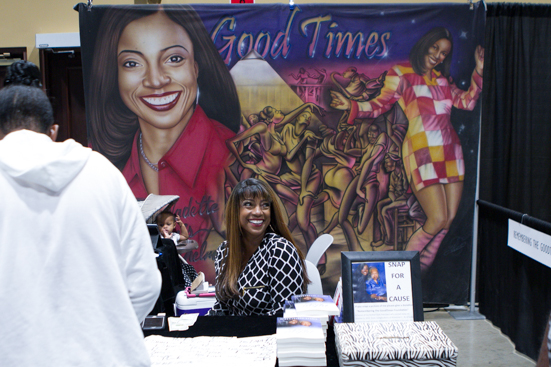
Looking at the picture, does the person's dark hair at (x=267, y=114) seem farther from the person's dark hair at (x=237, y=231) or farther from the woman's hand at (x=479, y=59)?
the woman's hand at (x=479, y=59)

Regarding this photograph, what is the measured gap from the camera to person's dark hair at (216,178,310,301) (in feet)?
7.92

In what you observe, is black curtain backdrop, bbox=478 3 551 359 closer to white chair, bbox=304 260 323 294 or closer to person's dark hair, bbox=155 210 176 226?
white chair, bbox=304 260 323 294

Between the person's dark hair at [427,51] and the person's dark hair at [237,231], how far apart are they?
2.31 m

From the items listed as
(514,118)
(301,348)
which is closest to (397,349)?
(301,348)

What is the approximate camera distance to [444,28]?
13.3 feet

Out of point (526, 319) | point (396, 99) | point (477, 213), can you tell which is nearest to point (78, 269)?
point (526, 319)

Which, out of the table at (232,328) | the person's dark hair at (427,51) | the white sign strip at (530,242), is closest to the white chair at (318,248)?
the table at (232,328)

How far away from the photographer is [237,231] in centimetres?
249

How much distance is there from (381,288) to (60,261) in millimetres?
1211

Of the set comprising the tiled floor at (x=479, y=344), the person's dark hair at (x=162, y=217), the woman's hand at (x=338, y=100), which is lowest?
the tiled floor at (x=479, y=344)

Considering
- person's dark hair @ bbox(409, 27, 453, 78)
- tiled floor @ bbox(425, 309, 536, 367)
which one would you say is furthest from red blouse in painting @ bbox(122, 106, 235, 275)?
tiled floor @ bbox(425, 309, 536, 367)

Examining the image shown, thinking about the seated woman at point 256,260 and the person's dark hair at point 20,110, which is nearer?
the person's dark hair at point 20,110

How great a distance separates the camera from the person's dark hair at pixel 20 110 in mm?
1323

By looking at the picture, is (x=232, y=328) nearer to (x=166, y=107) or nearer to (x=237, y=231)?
(x=237, y=231)
